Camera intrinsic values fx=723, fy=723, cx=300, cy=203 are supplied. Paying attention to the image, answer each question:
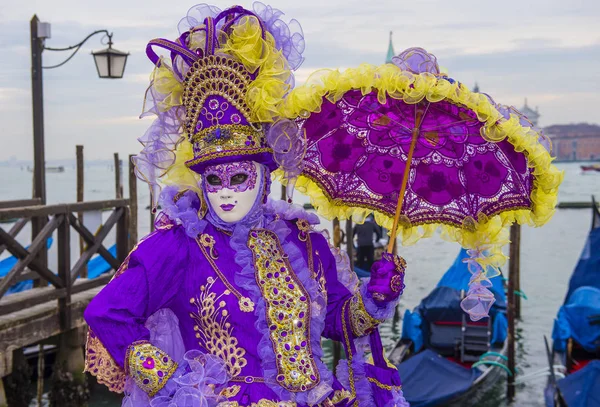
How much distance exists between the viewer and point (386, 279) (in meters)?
2.34

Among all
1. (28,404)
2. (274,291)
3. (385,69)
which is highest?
(385,69)

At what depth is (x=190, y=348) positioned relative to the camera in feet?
7.36

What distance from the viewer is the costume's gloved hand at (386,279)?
2342mm

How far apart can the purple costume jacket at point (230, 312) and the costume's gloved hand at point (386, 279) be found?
0.17 feet

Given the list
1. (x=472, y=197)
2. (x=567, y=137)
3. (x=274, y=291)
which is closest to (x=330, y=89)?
(x=274, y=291)

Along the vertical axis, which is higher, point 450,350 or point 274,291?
point 274,291

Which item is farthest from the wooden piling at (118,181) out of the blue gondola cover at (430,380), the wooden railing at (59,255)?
the blue gondola cover at (430,380)

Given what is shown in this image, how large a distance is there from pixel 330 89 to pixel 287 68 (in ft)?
0.72

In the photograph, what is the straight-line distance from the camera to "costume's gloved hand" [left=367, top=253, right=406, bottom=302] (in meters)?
2.34

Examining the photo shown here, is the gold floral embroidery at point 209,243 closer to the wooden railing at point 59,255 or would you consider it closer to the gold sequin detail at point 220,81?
the gold sequin detail at point 220,81

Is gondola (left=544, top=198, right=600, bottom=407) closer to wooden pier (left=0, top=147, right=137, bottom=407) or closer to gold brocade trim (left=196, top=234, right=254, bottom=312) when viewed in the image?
wooden pier (left=0, top=147, right=137, bottom=407)

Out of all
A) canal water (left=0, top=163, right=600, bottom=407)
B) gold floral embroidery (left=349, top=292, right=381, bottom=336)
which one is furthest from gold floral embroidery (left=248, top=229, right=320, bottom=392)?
canal water (left=0, top=163, right=600, bottom=407)

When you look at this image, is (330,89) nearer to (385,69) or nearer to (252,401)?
(385,69)

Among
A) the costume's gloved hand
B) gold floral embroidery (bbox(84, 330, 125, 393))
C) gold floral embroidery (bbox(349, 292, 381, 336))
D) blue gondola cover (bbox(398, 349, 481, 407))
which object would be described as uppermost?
the costume's gloved hand
